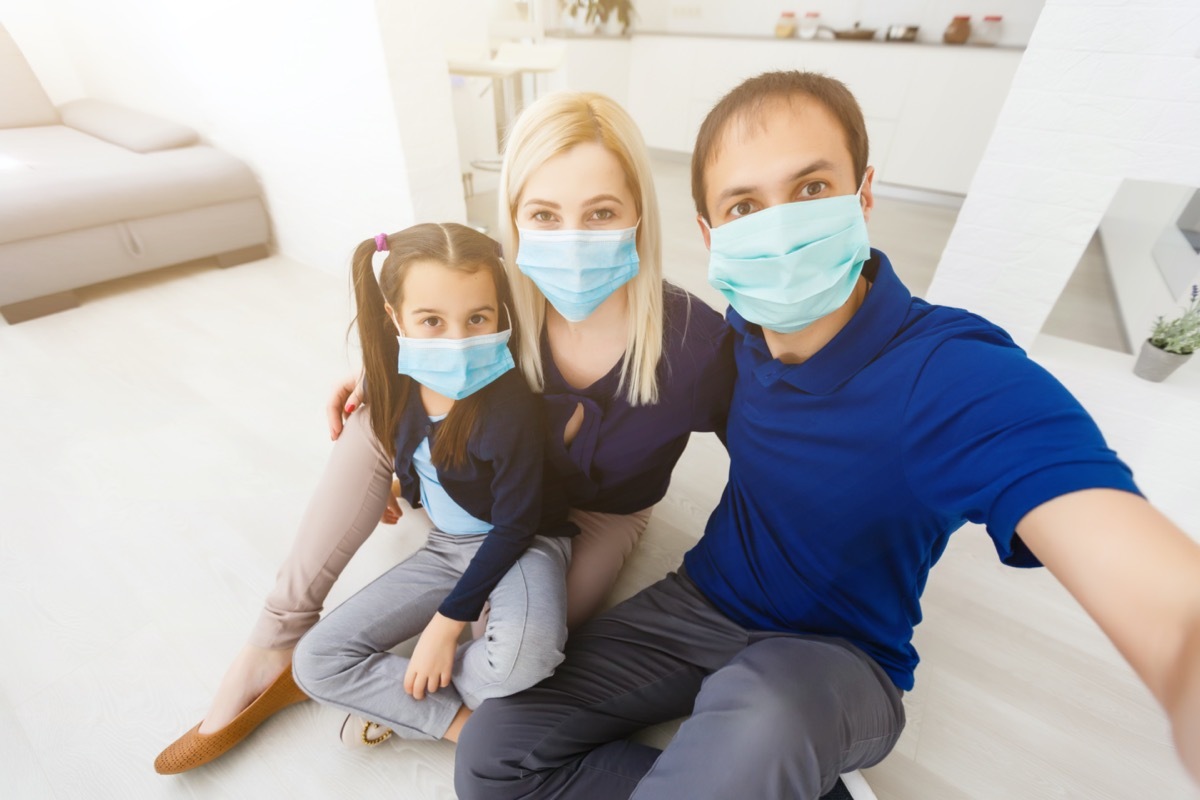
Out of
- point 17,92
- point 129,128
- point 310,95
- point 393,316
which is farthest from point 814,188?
point 17,92

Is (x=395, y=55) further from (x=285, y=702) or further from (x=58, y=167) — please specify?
(x=285, y=702)

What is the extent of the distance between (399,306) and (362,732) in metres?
0.74

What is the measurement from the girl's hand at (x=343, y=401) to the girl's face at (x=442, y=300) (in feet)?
0.98

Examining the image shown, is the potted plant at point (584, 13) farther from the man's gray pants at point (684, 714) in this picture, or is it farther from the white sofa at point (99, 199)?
the man's gray pants at point (684, 714)

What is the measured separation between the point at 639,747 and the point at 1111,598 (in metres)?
0.68

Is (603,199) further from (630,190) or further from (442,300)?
(442,300)

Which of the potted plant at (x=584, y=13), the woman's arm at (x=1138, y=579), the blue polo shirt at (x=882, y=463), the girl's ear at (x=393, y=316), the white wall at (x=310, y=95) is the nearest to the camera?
the woman's arm at (x=1138, y=579)

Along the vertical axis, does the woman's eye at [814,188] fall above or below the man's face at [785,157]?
below

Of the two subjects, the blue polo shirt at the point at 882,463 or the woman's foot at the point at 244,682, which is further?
the woman's foot at the point at 244,682

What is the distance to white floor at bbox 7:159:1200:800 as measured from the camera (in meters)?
0.96

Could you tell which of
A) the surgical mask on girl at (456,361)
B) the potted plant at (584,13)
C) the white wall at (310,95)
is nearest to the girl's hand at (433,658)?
the surgical mask on girl at (456,361)

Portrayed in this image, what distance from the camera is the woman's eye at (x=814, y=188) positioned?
0.69m

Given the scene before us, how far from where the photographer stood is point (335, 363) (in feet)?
6.57

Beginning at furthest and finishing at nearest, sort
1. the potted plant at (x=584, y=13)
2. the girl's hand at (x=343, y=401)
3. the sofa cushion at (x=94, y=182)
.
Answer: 1. the potted plant at (x=584, y=13)
2. the sofa cushion at (x=94, y=182)
3. the girl's hand at (x=343, y=401)
